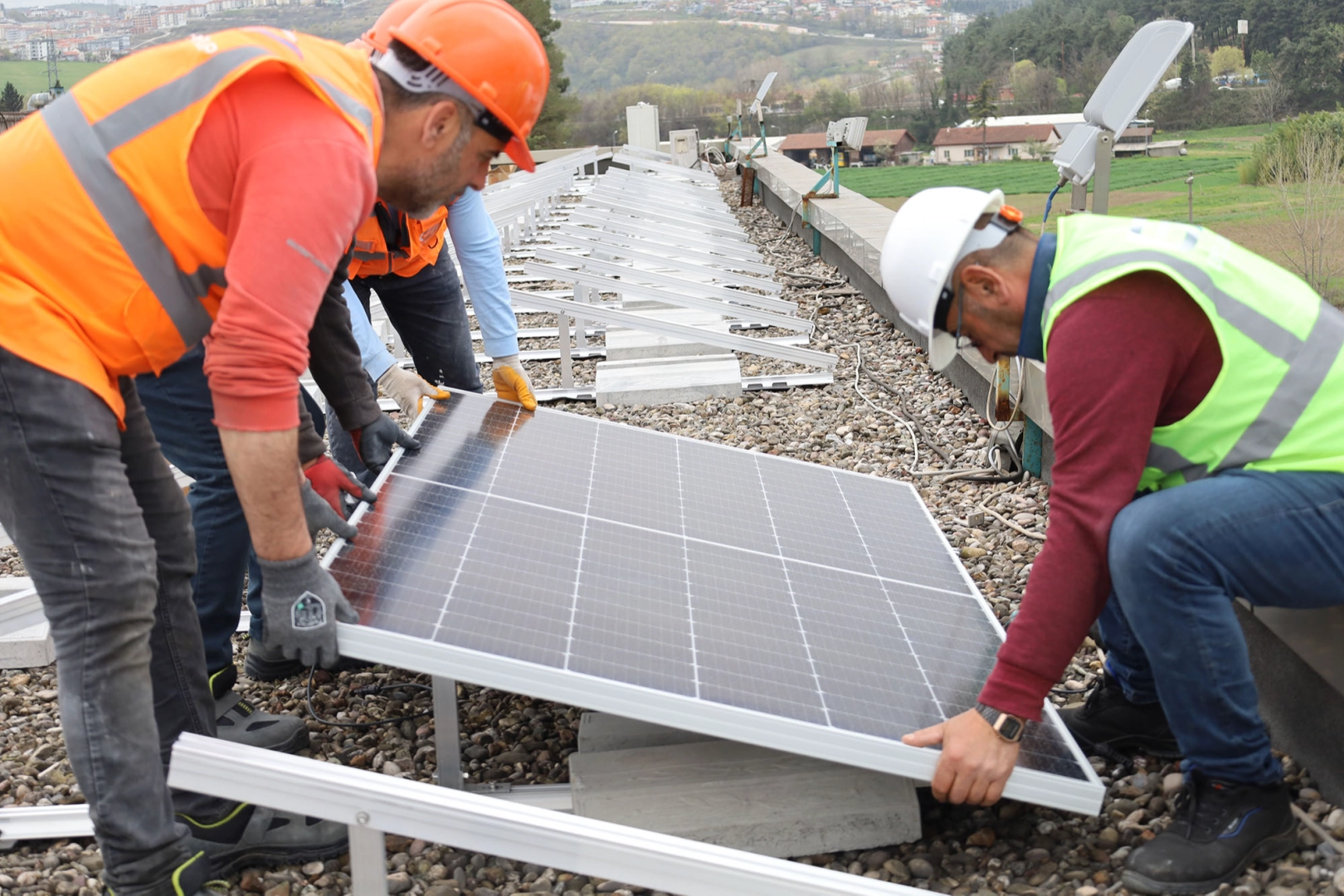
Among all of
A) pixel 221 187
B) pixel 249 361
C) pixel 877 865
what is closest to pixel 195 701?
pixel 249 361

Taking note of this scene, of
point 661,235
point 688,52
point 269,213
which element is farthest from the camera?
point 688,52

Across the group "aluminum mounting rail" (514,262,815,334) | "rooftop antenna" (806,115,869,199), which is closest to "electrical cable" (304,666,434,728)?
"aluminum mounting rail" (514,262,815,334)

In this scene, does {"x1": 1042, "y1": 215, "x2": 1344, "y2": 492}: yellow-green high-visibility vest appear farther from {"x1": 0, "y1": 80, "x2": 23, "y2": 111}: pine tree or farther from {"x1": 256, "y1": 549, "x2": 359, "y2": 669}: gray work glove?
{"x1": 0, "y1": 80, "x2": 23, "y2": 111}: pine tree

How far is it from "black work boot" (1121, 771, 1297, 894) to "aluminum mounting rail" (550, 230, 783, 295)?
8.05m

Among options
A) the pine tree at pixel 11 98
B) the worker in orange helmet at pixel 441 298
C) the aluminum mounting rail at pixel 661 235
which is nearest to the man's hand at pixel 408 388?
the worker in orange helmet at pixel 441 298

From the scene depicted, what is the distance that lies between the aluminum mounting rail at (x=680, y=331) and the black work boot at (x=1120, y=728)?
4570 mm

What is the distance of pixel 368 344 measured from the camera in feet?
14.5

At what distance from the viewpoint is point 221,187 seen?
2059mm

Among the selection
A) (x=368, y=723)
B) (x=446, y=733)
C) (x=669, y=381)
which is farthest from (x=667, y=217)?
(x=446, y=733)

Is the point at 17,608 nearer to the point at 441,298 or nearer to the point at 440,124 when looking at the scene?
the point at 441,298

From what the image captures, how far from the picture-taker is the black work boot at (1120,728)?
3115 mm

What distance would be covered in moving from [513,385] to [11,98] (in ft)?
59.8

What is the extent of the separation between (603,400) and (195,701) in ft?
16.0

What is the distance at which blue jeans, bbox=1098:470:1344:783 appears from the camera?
2355 mm
